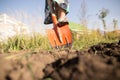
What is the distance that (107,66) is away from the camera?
92 centimetres

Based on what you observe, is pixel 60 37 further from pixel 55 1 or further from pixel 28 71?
pixel 28 71

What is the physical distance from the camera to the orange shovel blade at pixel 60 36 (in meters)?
3.09

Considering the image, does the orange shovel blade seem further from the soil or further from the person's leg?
the soil

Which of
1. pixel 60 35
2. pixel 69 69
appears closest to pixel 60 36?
pixel 60 35

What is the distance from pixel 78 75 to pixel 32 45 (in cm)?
275

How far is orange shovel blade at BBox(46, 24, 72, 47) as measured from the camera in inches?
122

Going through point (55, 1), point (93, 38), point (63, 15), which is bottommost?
point (93, 38)

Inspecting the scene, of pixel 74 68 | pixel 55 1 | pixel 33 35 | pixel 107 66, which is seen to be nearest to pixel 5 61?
pixel 74 68

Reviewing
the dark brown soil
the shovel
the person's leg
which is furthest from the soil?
the person's leg

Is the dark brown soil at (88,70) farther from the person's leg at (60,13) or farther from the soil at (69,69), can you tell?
the person's leg at (60,13)

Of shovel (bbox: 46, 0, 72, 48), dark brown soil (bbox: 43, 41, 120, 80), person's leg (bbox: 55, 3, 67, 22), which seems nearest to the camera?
dark brown soil (bbox: 43, 41, 120, 80)

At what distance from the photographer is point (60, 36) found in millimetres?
3107

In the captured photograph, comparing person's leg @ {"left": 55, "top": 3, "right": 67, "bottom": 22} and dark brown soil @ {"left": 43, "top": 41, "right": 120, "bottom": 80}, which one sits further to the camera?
person's leg @ {"left": 55, "top": 3, "right": 67, "bottom": 22}

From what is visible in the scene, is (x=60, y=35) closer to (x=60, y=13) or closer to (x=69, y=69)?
(x=60, y=13)
